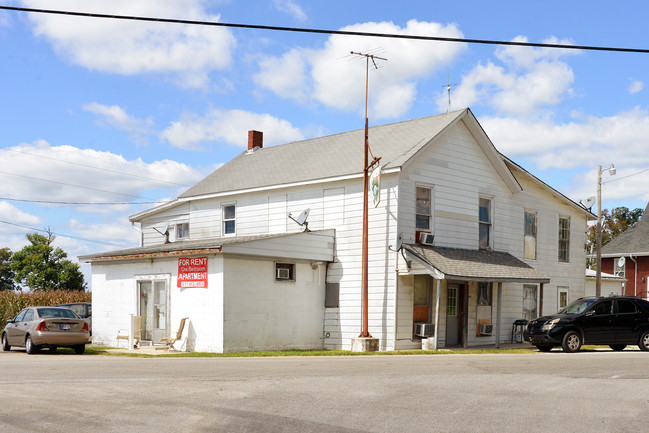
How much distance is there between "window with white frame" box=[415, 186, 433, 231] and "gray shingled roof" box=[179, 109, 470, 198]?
61.8 inches

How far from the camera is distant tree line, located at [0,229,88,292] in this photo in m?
62.1

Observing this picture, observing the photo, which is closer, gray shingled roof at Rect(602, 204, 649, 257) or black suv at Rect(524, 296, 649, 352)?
black suv at Rect(524, 296, 649, 352)

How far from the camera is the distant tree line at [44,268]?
62.1 meters

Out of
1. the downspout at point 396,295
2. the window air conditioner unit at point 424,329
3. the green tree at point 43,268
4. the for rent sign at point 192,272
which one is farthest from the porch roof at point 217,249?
the green tree at point 43,268

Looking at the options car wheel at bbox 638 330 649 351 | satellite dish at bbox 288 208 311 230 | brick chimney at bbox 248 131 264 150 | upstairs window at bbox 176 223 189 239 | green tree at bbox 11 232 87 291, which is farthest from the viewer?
green tree at bbox 11 232 87 291

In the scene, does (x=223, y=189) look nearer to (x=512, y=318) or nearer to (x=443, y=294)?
(x=443, y=294)

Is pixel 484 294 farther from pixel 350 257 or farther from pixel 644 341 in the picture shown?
pixel 644 341

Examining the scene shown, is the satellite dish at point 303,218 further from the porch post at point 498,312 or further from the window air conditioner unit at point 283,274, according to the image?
Result: the porch post at point 498,312

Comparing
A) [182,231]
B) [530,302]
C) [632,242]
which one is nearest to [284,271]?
[182,231]

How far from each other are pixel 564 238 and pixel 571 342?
36.1ft

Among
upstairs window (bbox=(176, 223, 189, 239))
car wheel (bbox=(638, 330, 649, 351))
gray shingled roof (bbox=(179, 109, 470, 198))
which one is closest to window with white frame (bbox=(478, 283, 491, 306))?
car wheel (bbox=(638, 330, 649, 351))

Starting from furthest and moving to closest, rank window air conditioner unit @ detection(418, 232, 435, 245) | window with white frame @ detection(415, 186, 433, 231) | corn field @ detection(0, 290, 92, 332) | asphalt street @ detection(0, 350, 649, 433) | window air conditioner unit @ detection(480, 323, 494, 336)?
corn field @ detection(0, 290, 92, 332), window air conditioner unit @ detection(480, 323, 494, 336), window with white frame @ detection(415, 186, 433, 231), window air conditioner unit @ detection(418, 232, 435, 245), asphalt street @ detection(0, 350, 649, 433)

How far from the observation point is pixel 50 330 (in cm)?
2120

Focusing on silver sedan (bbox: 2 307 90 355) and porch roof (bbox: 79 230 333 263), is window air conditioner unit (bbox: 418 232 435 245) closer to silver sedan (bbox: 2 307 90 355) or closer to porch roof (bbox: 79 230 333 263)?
porch roof (bbox: 79 230 333 263)
